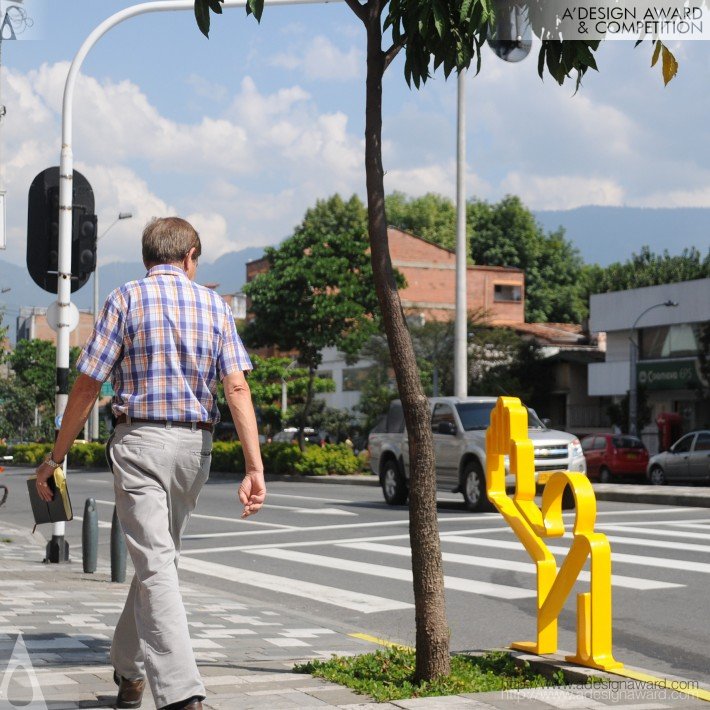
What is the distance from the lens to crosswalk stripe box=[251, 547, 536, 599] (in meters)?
10.3

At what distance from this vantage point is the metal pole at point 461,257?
26812 millimetres

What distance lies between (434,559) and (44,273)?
733cm

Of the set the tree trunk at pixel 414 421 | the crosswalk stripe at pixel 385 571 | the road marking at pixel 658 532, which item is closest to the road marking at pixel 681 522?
the road marking at pixel 658 532

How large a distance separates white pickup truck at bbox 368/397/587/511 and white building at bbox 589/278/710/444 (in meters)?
25.9

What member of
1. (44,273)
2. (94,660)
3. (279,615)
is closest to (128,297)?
(94,660)

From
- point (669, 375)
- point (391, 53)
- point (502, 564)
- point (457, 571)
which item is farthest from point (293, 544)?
point (669, 375)

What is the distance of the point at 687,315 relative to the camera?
48219 mm

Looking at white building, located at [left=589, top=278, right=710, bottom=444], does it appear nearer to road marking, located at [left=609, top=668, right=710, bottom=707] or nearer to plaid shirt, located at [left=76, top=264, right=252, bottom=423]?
road marking, located at [left=609, top=668, right=710, bottom=707]

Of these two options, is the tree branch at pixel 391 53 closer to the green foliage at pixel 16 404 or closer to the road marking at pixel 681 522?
the road marking at pixel 681 522

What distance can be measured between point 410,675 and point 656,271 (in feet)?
224

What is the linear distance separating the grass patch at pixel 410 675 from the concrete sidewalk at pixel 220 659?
0.09 metres

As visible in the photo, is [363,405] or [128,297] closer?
[128,297]

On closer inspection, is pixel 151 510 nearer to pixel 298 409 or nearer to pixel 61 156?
pixel 61 156

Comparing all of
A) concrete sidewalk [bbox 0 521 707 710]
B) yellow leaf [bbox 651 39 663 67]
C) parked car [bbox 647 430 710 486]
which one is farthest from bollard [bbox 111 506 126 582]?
parked car [bbox 647 430 710 486]
